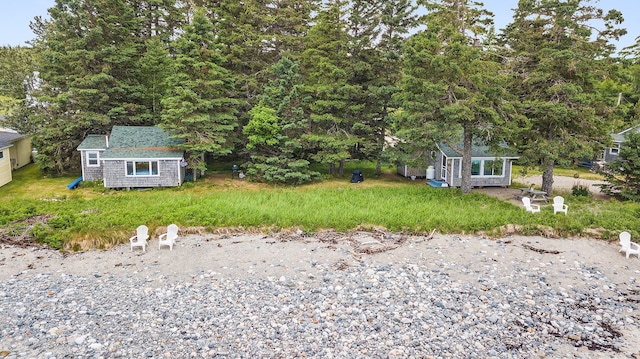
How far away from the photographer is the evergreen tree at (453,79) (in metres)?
17.1

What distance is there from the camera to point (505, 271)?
12039 millimetres

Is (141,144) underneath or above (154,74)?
underneath

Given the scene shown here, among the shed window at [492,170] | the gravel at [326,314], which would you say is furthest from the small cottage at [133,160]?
the shed window at [492,170]

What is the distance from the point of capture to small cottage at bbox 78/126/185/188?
21.9m

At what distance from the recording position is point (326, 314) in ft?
31.4

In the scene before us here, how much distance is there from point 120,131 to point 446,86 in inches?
730

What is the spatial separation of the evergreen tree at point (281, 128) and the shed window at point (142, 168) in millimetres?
5297

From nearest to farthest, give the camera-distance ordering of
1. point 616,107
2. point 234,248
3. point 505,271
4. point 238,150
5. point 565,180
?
point 505,271
point 234,248
point 616,107
point 565,180
point 238,150

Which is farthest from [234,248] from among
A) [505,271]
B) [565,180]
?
[565,180]

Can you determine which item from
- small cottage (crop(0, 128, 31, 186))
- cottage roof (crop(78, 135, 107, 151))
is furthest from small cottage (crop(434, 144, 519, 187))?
small cottage (crop(0, 128, 31, 186))

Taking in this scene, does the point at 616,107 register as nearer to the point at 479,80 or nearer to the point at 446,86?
the point at 479,80

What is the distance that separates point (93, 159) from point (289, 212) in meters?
13.7

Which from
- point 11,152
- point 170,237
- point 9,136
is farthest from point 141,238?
point 9,136

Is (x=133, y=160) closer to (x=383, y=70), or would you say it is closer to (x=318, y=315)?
(x=383, y=70)
